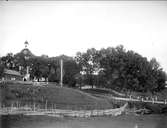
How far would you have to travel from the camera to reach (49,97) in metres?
31.8

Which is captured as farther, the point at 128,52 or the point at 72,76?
the point at 72,76

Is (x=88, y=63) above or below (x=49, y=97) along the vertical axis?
above

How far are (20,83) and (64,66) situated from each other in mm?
25527

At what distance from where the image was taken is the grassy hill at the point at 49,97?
1111 inches

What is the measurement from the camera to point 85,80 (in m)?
55.3

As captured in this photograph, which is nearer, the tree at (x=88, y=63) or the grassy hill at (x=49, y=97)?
the grassy hill at (x=49, y=97)

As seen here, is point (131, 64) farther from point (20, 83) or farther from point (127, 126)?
point (127, 126)

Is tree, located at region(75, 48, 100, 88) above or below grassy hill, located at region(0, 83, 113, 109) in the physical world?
above

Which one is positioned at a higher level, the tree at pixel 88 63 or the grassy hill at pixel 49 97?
the tree at pixel 88 63

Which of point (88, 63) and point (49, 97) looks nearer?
point (49, 97)

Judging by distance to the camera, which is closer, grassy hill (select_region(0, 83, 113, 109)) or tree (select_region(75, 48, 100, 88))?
grassy hill (select_region(0, 83, 113, 109))

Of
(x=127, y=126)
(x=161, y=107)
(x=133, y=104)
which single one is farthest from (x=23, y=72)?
(x=127, y=126)

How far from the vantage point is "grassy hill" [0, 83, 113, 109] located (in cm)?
2821

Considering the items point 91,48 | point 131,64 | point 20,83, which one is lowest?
point 20,83
